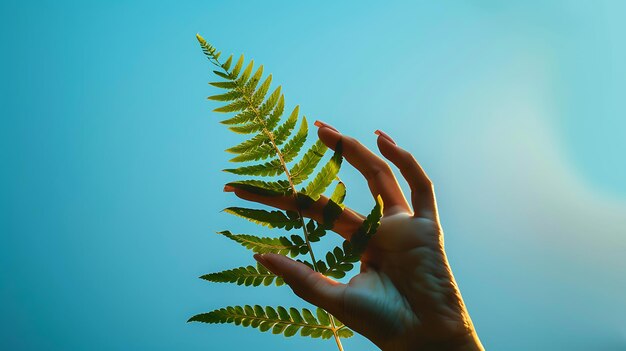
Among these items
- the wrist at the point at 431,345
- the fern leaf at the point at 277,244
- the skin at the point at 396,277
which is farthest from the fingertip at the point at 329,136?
the wrist at the point at 431,345

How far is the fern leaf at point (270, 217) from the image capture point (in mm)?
1571

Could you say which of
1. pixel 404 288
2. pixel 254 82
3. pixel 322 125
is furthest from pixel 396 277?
pixel 254 82

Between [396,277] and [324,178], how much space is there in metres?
0.46

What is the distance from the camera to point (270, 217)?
5.28ft

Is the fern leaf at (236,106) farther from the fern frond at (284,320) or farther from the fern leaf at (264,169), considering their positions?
the fern frond at (284,320)

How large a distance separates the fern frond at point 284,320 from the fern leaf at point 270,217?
0.98 feet

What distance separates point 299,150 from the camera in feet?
5.56

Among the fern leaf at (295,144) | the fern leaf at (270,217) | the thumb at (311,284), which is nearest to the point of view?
the thumb at (311,284)

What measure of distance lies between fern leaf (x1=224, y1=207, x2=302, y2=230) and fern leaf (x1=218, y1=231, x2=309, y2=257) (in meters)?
0.05

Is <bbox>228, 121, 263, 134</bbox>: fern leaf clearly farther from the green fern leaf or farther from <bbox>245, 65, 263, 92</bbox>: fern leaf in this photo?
<bbox>245, 65, 263, 92</bbox>: fern leaf

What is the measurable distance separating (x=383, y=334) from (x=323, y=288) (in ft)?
0.88

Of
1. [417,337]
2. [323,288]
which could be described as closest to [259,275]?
[323,288]

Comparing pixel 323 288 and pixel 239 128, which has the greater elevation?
pixel 239 128

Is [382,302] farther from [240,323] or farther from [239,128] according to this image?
[239,128]
